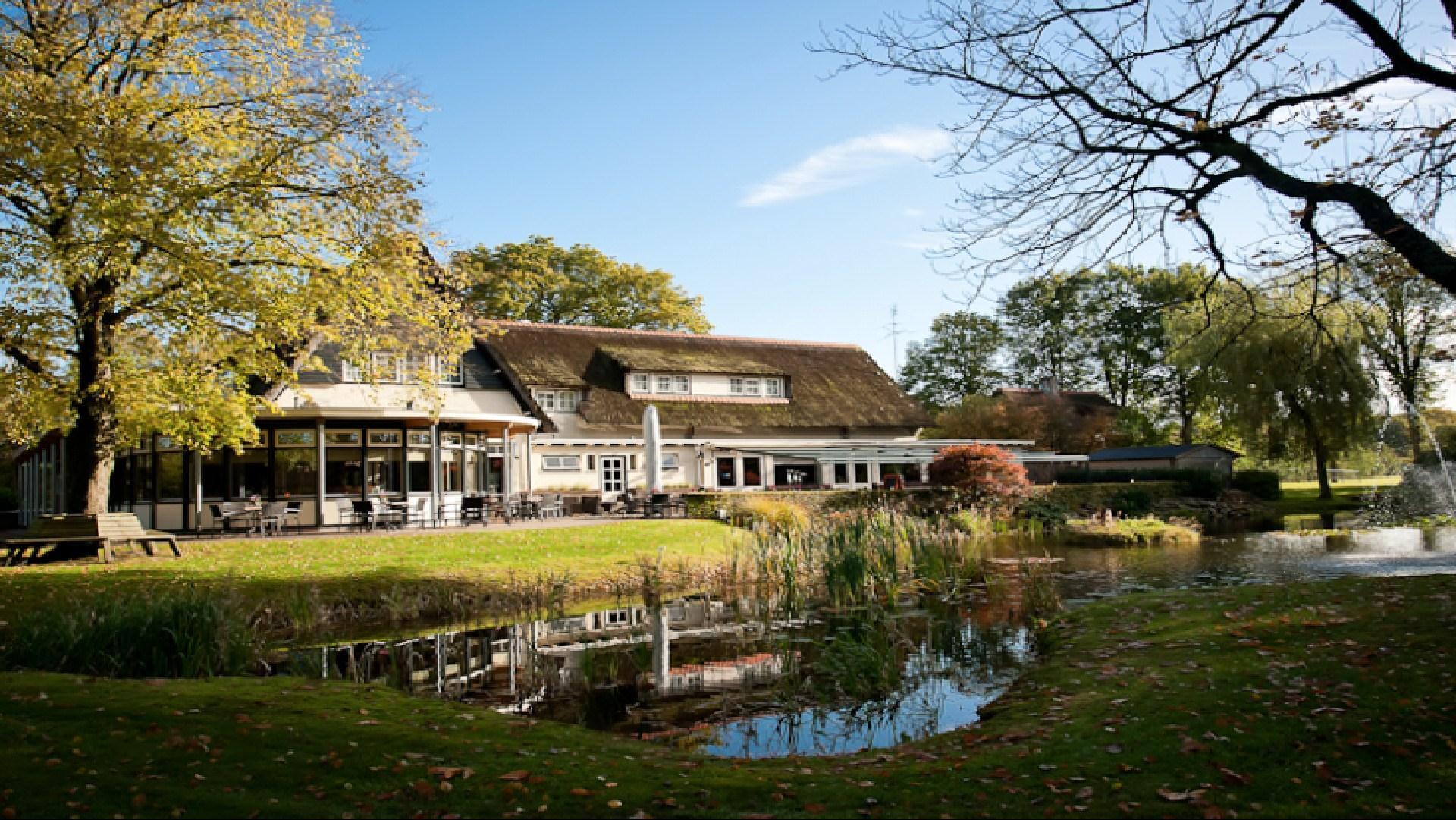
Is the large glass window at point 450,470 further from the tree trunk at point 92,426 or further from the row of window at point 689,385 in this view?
the row of window at point 689,385

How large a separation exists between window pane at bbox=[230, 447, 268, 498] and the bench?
207 inches

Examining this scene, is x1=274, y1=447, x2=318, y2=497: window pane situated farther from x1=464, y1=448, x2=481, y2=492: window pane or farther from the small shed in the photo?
the small shed

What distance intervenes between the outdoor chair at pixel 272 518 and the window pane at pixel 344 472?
1279 mm

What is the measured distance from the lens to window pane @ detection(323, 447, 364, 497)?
1912 centimetres

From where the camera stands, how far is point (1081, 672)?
22.8ft

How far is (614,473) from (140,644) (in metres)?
20.4

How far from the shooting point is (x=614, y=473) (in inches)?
1101

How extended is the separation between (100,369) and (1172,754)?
13.9 meters

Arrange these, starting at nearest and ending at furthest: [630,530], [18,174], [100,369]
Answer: [18,174] < [100,369] < [630,530]

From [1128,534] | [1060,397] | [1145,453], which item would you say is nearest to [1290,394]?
[1145,453]

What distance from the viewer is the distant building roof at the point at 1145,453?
34531 millimetres

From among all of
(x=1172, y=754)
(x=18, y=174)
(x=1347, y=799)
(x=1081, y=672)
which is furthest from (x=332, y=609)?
(x=1347, y=799)

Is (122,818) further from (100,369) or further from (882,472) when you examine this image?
(882,472)

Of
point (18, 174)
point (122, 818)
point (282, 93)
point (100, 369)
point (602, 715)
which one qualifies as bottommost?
point (602, 715)
